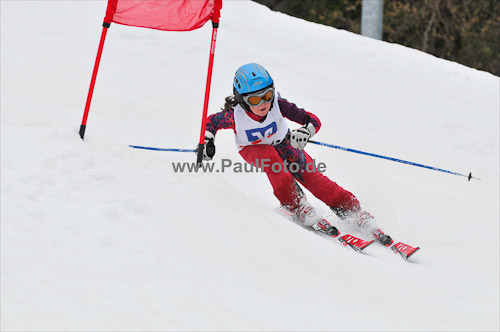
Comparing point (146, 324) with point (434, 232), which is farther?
point (434, 232)

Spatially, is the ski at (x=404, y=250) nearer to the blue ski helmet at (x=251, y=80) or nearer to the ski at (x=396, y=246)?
the ski at (x=396, y=246)

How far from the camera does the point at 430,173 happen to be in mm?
6543

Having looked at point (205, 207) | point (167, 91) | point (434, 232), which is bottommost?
point (434, 232)

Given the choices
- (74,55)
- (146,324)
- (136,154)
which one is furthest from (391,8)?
(146,324)

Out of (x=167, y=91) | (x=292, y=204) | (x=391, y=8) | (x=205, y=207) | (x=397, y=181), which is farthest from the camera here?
(x=391, y=8)

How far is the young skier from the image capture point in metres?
4.16

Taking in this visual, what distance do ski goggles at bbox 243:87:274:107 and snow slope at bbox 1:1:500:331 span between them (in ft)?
2.86

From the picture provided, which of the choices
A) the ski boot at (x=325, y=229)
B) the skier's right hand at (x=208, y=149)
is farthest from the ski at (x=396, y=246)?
the skier's right hand at (x=208, y=149)

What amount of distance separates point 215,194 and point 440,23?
1569 centimetres

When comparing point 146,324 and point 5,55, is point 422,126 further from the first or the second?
point 146,324

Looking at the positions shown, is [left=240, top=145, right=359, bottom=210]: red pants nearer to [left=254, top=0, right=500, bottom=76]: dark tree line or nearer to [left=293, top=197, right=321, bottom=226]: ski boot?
[left=293, top=197, right=321, bottom=226]: ski boot

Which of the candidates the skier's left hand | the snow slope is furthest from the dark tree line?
the skier's left hand

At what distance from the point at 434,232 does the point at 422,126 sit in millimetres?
2828

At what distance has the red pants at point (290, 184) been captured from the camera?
170 inches
